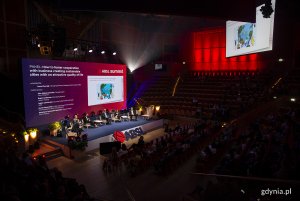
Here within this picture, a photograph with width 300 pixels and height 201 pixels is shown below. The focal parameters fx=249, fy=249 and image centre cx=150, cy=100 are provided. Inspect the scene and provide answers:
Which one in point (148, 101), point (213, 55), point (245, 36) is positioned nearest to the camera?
point (245, 36)

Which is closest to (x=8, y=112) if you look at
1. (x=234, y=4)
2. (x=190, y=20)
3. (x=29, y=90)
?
(x=29, y=90)

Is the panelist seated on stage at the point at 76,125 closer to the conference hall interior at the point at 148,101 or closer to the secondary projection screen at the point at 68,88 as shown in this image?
the conference hall interior at the point at 148,101

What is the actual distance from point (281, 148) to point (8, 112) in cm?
1072

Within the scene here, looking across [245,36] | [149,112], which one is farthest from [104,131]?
[245,36]

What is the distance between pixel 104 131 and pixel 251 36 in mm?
8029

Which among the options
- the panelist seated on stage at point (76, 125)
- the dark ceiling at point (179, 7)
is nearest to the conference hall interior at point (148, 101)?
the dark ceiling at point (179, 7)

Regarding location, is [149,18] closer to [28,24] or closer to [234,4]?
[28,24]

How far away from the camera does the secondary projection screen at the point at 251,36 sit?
29.4 feet

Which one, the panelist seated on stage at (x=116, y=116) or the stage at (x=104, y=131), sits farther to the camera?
the panelist seated on stage at (x=116, y=116)

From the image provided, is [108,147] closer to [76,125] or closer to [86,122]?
[76,125]

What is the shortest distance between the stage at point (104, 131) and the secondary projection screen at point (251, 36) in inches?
235

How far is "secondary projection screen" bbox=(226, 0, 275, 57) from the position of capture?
897 centimetres

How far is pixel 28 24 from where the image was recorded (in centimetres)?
1298

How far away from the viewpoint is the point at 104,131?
12.4 meters
